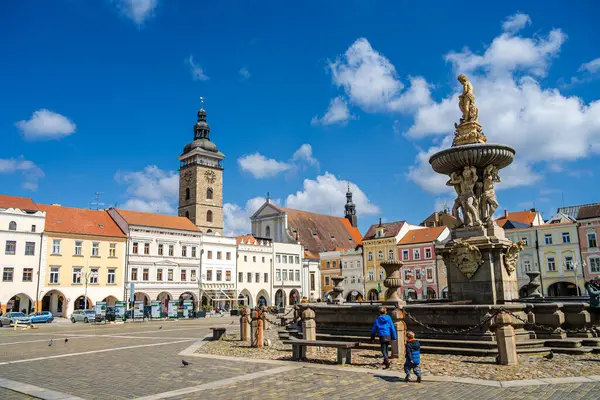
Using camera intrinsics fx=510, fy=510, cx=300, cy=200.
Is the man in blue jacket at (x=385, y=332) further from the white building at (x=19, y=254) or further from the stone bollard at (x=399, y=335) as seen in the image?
the white building at (x=19, y=254)

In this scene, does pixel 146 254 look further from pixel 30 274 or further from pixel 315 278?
pixel 315 278

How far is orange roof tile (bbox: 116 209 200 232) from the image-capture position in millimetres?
50969

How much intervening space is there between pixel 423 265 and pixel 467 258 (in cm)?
4386

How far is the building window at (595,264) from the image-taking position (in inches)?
1835

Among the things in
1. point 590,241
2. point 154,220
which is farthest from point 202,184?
point 590,241

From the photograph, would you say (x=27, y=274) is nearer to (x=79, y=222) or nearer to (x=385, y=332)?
(x=79, y=222)

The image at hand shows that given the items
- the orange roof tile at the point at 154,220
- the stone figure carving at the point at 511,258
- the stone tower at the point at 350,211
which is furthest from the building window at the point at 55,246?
the stone tower at the point at 350,211

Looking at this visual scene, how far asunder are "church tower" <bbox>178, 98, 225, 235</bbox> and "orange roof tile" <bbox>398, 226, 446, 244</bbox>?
1291 inches

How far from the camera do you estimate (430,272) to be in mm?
56969

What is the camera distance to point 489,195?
16312 millimetres

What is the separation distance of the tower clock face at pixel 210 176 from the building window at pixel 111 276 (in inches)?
1417

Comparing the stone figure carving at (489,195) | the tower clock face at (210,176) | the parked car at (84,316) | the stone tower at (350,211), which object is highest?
the tower clock face at (210,176)

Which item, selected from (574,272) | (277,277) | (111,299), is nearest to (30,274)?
(111,299)

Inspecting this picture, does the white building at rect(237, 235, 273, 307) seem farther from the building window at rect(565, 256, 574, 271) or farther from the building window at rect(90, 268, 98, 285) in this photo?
the building window at rect(565, 256, 574, 271)
